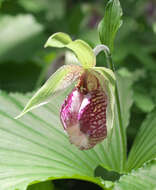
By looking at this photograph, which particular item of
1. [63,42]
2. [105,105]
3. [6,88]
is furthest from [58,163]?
[6,88]

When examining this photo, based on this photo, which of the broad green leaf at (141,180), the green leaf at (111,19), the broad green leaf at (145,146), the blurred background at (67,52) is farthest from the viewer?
the blurred background at (67,52)

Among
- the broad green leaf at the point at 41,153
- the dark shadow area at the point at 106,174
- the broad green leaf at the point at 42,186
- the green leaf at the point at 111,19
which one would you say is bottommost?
the broad green leaf at the point at 42,186

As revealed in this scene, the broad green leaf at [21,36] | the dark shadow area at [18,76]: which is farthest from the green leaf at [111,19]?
the broad green leaf at [21,36]

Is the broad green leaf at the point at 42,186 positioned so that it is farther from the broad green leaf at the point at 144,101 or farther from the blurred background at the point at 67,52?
the broad green leaf at the point at 144,101

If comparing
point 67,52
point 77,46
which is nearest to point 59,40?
point 77,46

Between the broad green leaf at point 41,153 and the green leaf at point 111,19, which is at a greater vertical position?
the green leaf at point 111,19

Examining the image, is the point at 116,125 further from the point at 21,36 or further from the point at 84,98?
Result: the point at 21,36

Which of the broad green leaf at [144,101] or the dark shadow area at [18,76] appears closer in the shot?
the broad green leaf at [144,101]
